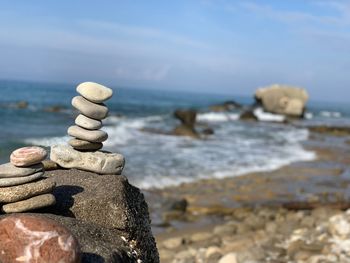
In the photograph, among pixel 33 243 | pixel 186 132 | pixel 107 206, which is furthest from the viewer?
pixel 186 132

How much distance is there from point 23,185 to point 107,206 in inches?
28.8

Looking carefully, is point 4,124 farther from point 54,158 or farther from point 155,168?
point 54,158

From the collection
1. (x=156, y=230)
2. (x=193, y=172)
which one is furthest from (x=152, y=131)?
(x=156, y=230)

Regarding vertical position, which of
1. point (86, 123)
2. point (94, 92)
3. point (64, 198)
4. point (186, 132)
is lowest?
point (186, 132)

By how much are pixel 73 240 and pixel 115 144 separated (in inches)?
696

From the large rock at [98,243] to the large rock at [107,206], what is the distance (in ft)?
0.21

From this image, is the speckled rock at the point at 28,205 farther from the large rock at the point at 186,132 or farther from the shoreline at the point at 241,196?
the large rock at the point at 186,132

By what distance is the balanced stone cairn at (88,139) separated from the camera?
4883mm

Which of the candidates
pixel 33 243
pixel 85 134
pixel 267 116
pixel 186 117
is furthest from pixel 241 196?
pixel 267 116

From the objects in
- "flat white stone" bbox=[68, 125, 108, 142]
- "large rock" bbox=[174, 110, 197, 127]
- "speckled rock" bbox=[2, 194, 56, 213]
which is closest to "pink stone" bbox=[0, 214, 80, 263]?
"speckled rock" bbox=[2, 194, 56, 213]

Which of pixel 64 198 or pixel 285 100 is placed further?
A: pixel 285 100

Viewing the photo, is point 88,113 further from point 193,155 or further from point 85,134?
point 193,155

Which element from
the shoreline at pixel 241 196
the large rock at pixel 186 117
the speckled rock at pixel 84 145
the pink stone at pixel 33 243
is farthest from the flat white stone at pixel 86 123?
the large rock at pixel 186 117

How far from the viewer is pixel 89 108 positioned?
4.87 meters
